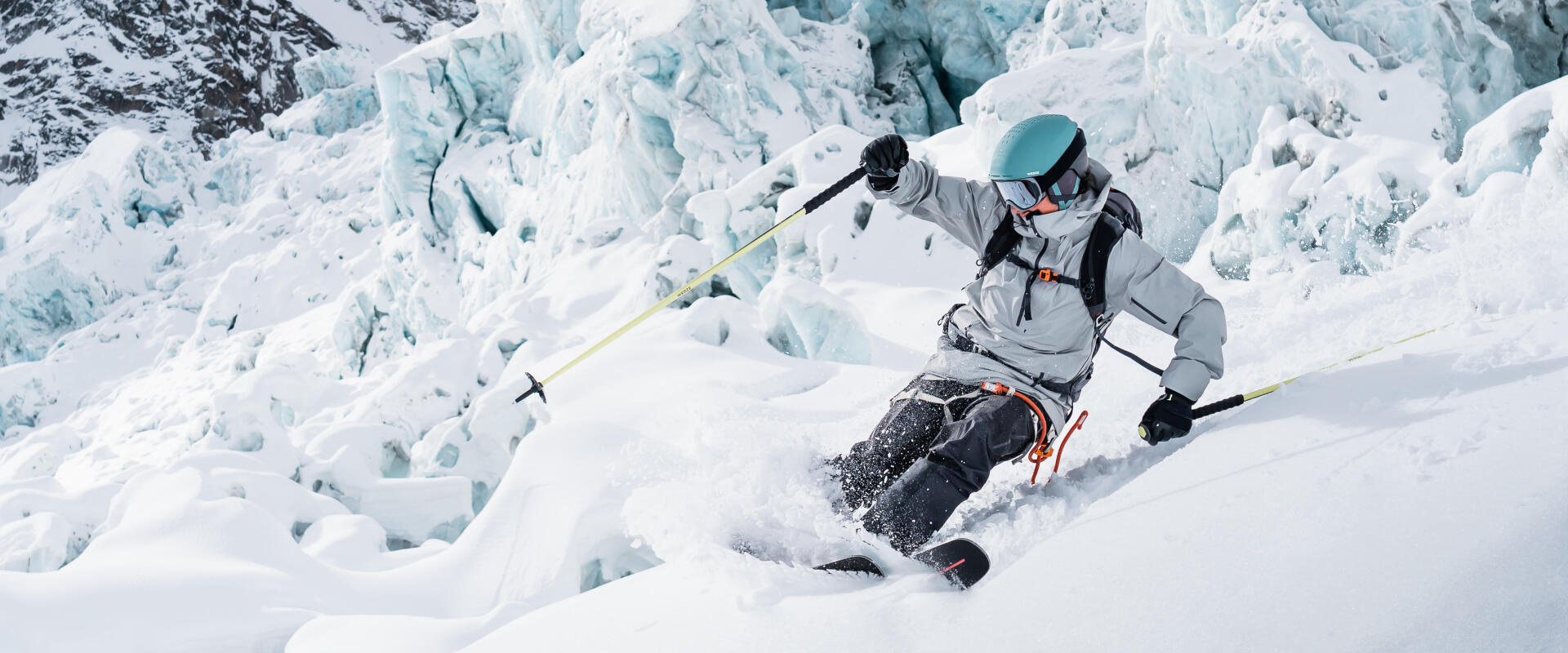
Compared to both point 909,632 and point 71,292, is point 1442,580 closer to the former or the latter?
point 909,632

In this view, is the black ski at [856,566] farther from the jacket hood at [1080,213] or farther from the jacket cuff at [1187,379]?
the jacket hood at [1080,213]

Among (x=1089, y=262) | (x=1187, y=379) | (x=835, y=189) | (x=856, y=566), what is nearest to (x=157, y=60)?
(x=835, y=189)

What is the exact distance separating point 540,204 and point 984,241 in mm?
16056

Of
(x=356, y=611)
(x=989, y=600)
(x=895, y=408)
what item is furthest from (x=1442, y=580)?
(x=356, y=611)

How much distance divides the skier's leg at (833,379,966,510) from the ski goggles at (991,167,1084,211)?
0.63 metres

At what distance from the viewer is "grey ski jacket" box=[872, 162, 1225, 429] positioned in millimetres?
2514

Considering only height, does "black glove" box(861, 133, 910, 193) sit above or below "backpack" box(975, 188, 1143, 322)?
above

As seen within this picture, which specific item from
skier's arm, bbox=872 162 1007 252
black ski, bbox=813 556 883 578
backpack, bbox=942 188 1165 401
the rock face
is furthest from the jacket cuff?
the rock face

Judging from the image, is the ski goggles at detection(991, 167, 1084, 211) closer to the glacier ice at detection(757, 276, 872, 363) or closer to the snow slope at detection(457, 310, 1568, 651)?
the snow slope at detection(457, 310, 1568, 651)

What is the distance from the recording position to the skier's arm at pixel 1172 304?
96.7 inches

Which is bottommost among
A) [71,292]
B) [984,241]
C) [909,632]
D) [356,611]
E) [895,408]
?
[71,292]

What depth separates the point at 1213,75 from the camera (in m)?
8.18

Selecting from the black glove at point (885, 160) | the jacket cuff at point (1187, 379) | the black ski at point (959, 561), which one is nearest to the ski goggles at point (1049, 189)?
the black glove at point (885, 160)

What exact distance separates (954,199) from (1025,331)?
1.77ft
